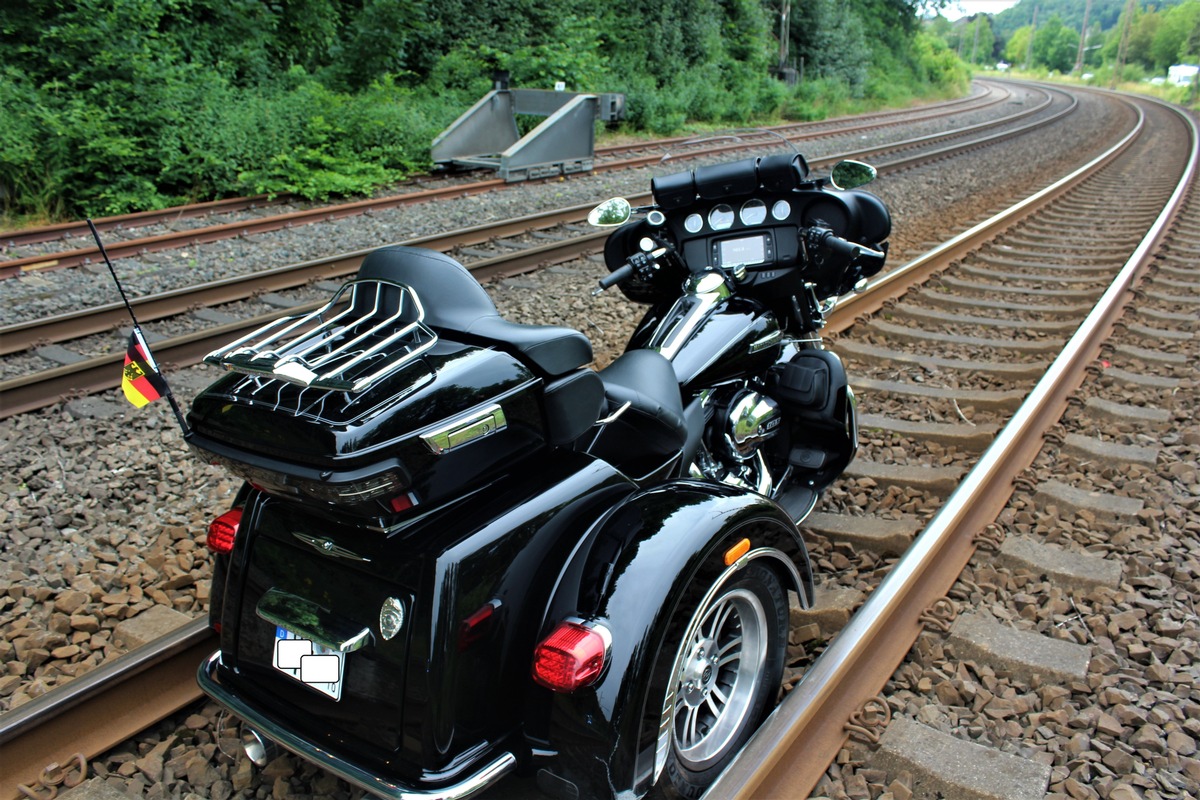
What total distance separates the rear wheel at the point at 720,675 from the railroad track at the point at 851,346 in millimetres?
104

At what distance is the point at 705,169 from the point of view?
11.6 ft

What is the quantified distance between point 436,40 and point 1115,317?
16.0 m

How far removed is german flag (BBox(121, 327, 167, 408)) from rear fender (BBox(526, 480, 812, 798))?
1158 millimetres

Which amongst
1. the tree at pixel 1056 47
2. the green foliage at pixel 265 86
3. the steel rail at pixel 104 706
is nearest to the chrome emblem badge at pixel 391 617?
the steel rail at pixel 104 706

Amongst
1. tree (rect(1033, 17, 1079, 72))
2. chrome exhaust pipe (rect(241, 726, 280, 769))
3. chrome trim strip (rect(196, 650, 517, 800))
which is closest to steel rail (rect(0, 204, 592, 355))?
chrome exhaust pipe (rect(241, 726, 280, 769))

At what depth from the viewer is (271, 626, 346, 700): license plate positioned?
6.45ft

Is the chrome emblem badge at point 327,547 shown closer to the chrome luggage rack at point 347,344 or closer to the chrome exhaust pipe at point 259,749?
the chrome luggage rack at point 347,344

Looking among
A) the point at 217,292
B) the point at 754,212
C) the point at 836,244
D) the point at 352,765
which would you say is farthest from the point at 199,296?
the point at 352,765

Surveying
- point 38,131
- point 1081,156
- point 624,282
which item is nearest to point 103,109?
point 38,131

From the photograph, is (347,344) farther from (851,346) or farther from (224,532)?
(851,346)

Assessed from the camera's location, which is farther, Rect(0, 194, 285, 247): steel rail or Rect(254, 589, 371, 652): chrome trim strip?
Rect(0, 194, 285, 247): steel rail

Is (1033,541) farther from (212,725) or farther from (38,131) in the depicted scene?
(38,131)

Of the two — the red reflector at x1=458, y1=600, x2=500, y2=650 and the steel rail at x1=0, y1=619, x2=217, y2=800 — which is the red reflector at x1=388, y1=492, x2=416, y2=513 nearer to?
the red reflector at x1=458, y1=600, x2=500, y2=650

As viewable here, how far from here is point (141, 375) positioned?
7.50ft
